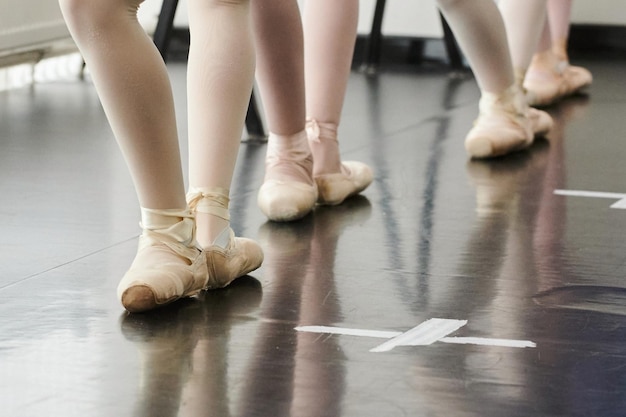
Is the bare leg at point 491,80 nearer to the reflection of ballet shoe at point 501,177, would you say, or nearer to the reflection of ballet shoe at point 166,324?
the reflection of ballet shoe at point 501,177

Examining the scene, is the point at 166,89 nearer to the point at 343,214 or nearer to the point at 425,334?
the point at 425,334

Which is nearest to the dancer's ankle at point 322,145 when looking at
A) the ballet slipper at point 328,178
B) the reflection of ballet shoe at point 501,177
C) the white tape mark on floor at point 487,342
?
A: the ballet slipper at point 328,178

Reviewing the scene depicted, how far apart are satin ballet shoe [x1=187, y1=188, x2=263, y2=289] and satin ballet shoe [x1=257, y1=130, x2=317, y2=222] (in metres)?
0.34

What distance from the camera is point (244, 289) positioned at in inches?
59.4

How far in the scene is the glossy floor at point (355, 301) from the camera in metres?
1.12

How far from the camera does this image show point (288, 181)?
189cm

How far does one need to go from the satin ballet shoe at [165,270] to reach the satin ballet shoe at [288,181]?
402 mm

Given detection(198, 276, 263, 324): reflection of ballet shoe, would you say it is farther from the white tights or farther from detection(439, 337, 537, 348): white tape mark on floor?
detection(439, 337, 537, 348): white tape mark on floor

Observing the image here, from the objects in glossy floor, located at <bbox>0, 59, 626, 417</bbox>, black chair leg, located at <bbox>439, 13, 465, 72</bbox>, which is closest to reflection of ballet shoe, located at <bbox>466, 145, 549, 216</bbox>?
glossy floor, located at <bbox>0, 59, 626, 417</bbox>

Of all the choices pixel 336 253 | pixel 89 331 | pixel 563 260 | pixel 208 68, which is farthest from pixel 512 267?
pixel 89 331

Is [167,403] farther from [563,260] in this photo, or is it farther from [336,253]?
[563,260]

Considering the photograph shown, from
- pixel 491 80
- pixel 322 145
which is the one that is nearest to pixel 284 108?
pixel 322 145

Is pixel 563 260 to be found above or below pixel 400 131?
above

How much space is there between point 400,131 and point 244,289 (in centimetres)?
140
